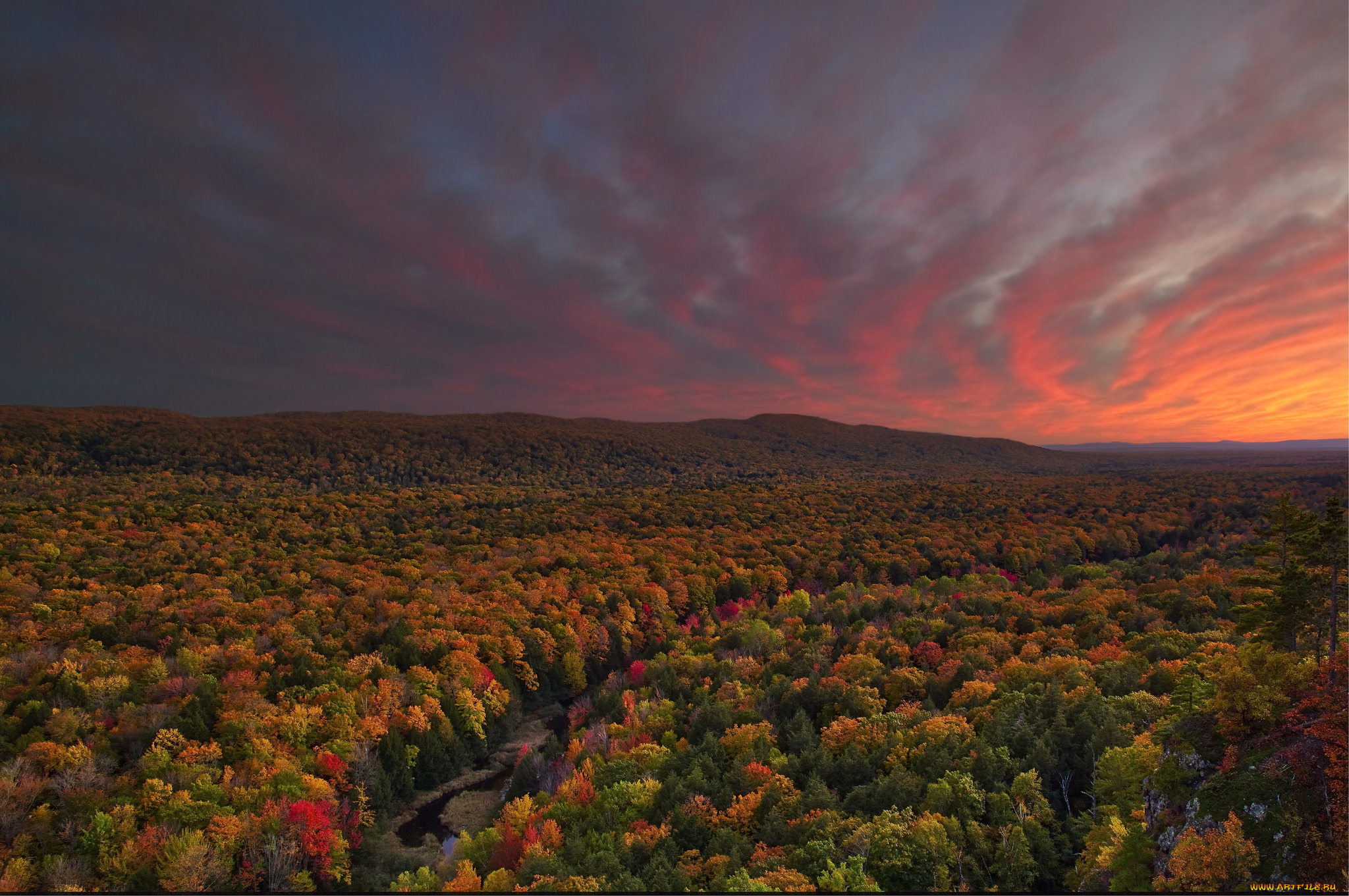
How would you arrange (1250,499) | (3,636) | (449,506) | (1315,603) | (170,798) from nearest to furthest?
(1315,603)
(170,798)
(3,636)
(1250,499)
(449,506)

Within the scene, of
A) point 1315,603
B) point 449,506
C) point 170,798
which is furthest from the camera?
point 449,506

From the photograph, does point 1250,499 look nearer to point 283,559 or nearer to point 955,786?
point 955,786

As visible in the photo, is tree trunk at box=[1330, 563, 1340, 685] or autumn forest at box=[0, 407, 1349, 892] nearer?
tree trunk at box=[1330, 563, 1340, 685]

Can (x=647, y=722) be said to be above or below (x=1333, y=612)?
below

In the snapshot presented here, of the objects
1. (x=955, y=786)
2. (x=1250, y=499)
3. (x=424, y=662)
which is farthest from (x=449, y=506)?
(x=1250, y=499)

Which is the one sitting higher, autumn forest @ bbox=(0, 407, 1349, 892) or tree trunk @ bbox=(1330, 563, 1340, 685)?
tree trunk @ bbox=(1330, 563, 1340, 685)

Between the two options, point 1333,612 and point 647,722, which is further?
point 647,722

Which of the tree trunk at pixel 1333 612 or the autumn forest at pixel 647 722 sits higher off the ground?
the tree trunk at pixel 1333 612

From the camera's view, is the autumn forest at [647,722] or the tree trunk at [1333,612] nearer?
Answer: the tree trunk at [1333,612]
